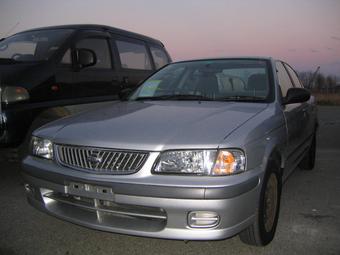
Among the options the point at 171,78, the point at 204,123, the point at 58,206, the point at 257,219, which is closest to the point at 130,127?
the point at 204,123

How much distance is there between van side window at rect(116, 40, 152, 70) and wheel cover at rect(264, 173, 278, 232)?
358 centimetres

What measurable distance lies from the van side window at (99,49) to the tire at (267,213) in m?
3.22

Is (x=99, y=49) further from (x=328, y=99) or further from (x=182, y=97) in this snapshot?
(x=328, y=99)

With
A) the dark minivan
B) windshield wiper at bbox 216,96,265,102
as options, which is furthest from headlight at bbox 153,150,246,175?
the dark minivan

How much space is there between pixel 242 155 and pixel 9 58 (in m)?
3.71

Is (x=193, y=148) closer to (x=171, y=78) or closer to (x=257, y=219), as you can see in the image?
(x=257, y=219)

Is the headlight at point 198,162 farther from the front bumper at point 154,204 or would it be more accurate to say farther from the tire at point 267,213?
the tire at point 267,213

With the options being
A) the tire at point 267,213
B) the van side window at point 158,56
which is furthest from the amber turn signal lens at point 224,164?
the van side window at point 158,56

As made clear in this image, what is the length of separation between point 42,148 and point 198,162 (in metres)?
1.30

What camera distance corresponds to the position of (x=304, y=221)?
3672 mm

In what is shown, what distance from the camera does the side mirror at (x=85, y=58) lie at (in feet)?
17.0

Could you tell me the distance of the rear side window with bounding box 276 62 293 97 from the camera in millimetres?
4172

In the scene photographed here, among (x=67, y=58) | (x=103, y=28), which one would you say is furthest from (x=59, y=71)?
(x=103, y=28)

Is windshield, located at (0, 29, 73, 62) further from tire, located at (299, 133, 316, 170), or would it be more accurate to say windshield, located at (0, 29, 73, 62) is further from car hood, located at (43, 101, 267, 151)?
tire, located at (299, 133, 316, 170)
